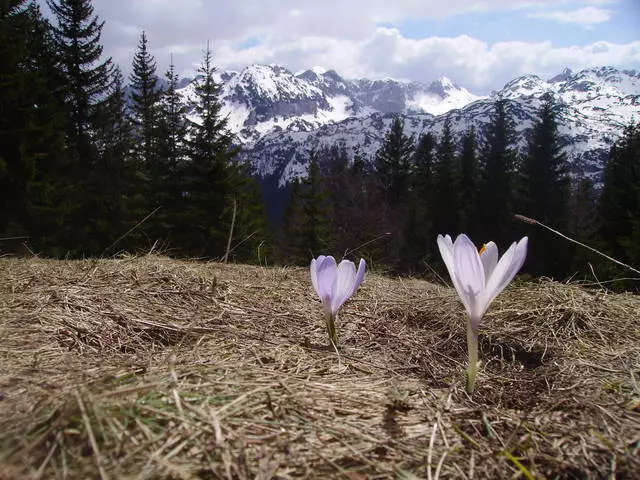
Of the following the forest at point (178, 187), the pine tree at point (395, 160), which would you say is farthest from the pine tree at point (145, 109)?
the pine tree at point (395, 160)

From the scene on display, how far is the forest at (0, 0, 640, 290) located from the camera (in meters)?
9.80

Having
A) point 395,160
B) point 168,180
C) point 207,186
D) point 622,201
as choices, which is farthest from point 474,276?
point 395,160

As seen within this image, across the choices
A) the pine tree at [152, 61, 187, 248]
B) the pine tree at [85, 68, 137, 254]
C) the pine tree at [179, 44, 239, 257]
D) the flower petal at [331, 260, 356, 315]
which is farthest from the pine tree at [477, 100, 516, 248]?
the flower petal at [331, 260, 356, 315]

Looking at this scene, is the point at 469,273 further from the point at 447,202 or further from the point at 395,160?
the point at 395,160

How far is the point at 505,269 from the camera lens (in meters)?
1.06

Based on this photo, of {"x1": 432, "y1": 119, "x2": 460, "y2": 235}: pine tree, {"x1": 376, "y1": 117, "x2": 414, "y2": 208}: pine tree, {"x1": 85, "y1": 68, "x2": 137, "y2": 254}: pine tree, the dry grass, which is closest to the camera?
the dry grass

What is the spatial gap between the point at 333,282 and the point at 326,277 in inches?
1.2

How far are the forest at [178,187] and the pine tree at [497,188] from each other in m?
0.08

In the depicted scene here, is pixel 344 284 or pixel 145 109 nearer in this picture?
pixel 344 284

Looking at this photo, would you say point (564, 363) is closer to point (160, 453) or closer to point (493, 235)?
point (160, 453)

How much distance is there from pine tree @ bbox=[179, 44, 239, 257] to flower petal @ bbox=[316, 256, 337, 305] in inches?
452

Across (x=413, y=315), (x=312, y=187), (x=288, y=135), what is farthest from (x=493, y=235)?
(x=288, y=135)

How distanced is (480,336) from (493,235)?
1029 inches

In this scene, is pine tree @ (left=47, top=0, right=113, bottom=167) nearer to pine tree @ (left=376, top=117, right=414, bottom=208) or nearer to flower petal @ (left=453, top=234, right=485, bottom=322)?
flower petal @ (left=453, top=234, right=485, bottom=322)
